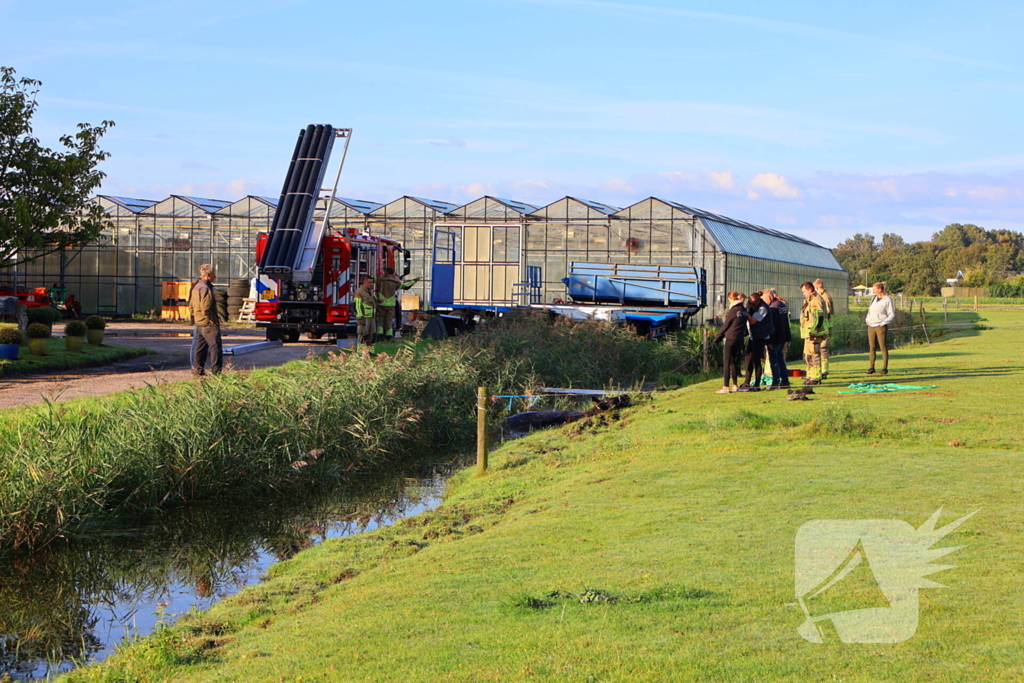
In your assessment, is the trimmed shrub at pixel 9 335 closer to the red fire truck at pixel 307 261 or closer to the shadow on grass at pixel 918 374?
the red fire truck at pixel 307 261

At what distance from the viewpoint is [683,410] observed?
15602 mm

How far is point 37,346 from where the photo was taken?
2066 cm

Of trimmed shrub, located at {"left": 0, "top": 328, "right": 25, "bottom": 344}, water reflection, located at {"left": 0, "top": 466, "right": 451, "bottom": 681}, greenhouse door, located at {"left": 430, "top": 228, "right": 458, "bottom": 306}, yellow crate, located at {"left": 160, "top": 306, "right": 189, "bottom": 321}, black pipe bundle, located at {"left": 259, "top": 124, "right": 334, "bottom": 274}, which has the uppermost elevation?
black pipe bundle, located at {"left": 259, "top": 124, "right": 334, "bottom": 274}

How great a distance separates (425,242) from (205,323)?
88.1 feet

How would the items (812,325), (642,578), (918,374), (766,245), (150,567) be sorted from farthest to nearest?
(766,245), (918,374), (812,325), (150,567), (642,578)

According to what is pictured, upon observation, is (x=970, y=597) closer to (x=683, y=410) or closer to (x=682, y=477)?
(x=682, y=477)

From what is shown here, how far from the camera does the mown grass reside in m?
19.0

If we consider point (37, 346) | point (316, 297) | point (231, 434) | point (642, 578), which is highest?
point (316, 297)

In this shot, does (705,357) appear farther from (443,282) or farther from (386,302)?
(443,282)

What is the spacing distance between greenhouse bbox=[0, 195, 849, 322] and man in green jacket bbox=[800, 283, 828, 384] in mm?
18928

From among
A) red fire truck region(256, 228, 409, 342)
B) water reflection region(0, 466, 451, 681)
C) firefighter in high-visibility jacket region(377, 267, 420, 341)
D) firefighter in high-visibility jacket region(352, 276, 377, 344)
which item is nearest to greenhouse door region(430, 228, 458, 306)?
red fire truck region(256, 228, 409, 342)

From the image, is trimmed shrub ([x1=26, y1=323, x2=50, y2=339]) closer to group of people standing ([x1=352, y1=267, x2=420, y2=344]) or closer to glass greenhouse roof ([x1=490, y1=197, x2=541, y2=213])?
group of people standing ([x1=352, y1=267, x2=420, y2=344])

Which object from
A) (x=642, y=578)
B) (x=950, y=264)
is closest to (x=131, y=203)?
(x=642, y=578)

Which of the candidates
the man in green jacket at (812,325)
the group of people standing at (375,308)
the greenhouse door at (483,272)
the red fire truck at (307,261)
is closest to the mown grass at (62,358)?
the red fire truck at (307,261)
